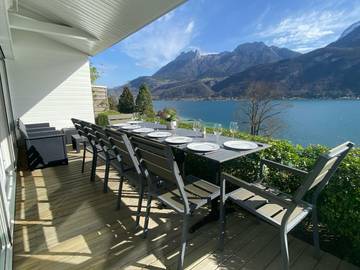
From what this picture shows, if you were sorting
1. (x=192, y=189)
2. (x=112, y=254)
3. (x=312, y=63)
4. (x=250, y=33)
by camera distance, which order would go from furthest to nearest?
(x=250, y=33)
(x=312, y=63)
(x=192, y=189)
(x=112, y=254)

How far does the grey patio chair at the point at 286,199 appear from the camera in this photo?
1357 millimetres

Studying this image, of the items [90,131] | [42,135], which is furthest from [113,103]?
[90,131]

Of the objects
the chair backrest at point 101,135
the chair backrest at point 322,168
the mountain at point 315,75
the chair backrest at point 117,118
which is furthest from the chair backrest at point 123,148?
the mountain at point 315,75

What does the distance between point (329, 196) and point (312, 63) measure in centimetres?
2109

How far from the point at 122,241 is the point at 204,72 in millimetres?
43617

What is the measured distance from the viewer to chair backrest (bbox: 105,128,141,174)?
2.25 meters

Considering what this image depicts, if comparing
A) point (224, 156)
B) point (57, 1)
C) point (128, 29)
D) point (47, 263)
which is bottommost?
point (47, 263)

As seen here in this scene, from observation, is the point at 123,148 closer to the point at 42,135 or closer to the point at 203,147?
the point at 203,147

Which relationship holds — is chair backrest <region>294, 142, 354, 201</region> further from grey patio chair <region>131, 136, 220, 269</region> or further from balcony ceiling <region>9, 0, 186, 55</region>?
balcony ceiling <region>9, 0, 186, 55</region>

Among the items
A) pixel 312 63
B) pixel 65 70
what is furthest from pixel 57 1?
pixel 312 63

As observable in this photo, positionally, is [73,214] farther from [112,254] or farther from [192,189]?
[192,189]

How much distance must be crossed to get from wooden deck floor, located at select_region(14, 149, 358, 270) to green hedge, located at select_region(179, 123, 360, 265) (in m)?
0.28

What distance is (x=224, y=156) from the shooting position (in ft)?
6.46

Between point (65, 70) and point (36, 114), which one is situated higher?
point (65, 70)
